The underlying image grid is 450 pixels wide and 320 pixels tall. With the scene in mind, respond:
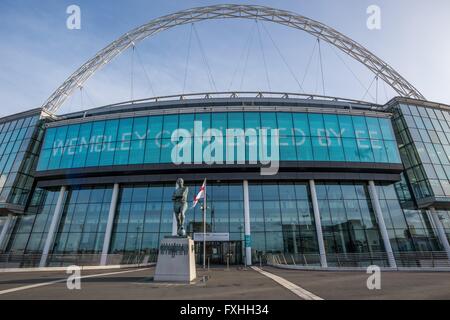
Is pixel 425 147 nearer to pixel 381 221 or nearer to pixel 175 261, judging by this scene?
pixel 381 221

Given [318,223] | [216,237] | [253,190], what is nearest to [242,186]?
[253,190]

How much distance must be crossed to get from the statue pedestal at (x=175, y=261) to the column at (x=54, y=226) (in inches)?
923

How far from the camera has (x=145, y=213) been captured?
31.2 meters

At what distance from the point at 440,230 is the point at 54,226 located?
155ft

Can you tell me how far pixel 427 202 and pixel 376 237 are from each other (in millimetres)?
7390

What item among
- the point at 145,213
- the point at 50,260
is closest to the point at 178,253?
the point at 145,213

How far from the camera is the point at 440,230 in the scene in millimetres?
29594

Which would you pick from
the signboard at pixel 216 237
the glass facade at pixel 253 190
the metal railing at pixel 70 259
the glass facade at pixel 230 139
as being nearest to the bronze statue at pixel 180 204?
the signboard at pixel 216 237

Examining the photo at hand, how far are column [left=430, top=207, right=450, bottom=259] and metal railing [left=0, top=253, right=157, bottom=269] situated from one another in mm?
33391

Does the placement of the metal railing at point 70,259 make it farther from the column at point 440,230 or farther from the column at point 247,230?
the column at point 440,230

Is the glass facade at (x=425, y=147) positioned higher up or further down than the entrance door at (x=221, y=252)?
higher up

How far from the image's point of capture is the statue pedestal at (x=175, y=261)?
506 inches

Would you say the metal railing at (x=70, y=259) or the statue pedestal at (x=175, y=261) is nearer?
the statue pedestal at (x=175, y=261)

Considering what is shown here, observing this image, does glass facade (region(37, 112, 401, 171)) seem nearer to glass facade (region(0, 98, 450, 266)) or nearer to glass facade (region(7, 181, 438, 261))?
glass facade (region(0, 98, 450, 266))
